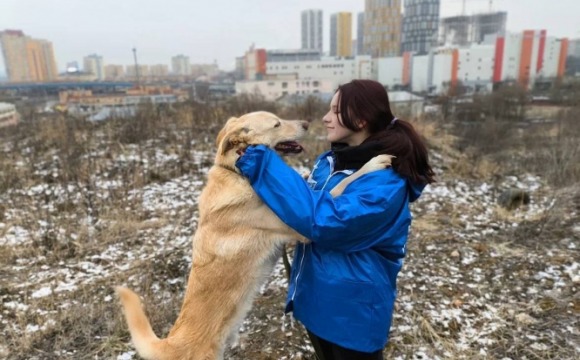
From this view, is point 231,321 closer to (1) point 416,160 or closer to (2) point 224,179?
(2) point 224,179

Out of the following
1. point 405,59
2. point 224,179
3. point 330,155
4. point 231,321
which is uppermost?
point 405,59

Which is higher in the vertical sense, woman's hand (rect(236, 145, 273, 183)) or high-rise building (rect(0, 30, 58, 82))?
high-rise building (rect(0, 30, 58, 82))

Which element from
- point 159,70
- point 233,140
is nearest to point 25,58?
point 159,70

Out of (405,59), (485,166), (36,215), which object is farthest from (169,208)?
(405,59)

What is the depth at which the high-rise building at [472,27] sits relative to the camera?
257 ft

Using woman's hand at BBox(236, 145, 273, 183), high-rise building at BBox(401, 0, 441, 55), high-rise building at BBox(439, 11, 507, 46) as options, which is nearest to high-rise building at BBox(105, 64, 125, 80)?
high-rise building at BBox(401, 0, 441, 55)

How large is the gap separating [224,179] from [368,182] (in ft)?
2.99

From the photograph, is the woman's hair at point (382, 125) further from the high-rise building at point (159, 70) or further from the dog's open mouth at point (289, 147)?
the high-rise building at point (159, 70)

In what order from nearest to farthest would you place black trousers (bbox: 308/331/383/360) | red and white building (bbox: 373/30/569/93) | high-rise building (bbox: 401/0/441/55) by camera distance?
black trousers (bbox: 308/331/383/360) → red and white building (bbox: 373/30/569/93) → high-rise building (bbox: 401/0/441/55)

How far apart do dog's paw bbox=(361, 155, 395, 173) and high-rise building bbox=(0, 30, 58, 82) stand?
84.7 meters

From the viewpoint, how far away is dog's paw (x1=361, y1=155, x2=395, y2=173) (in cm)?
151

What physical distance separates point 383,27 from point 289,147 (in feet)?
294

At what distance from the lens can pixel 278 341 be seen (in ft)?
9.33

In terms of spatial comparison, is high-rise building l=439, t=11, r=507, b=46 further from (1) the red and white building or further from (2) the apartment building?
(2) the apartment building
